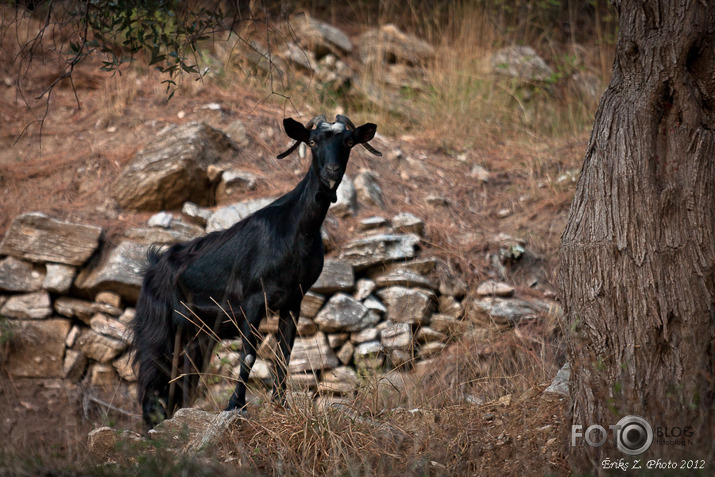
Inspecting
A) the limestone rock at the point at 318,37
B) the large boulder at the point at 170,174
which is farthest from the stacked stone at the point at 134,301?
the limestone rock at the point at 318,37

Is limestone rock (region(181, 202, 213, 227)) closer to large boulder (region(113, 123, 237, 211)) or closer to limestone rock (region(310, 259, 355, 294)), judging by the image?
large boulder (region(113, 123, 237, 211))

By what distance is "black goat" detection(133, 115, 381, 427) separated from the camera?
4867mm

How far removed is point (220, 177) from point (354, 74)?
12.8ft

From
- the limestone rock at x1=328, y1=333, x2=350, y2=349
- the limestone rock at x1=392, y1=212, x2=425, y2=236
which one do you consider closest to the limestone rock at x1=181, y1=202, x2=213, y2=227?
the limestone rock at x1=328, y1=333, x2=350, y2=349

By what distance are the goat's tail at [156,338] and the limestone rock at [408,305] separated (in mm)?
2276

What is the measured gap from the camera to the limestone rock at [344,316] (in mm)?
6797

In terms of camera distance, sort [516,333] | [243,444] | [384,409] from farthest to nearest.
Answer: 1. [516,333]
2. [384,409]
3. [243,444]

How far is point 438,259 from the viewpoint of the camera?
7.39 m

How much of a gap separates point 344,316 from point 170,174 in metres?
2.48

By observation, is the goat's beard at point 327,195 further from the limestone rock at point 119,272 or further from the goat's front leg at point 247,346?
the limestone rock at point 119,272

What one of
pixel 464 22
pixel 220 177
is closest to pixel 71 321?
pixel 220 177

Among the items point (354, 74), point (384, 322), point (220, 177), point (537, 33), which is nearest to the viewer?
point (384, 322)

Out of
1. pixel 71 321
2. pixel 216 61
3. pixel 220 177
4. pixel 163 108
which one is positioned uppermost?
pixel 216 61

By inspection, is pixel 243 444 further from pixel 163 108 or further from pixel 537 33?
pixel 537 33
